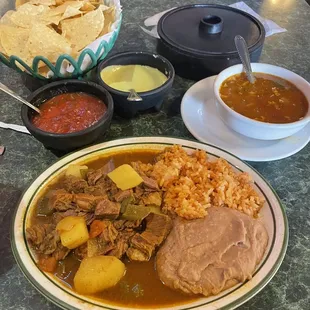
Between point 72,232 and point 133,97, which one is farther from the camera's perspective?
point 133,97

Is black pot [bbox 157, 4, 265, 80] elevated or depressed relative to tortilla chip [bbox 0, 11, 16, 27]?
depressed

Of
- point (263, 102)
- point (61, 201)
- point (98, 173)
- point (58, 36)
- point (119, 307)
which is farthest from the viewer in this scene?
point (58, 36)

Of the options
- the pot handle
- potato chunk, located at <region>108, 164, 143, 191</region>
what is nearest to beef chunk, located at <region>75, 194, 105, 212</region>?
potato chunk, located at <region>108, 164, 143, 191</region>

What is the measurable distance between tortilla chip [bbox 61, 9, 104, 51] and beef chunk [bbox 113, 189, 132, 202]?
2.92ft

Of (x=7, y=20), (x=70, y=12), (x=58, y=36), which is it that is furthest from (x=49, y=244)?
(x=7, y=20)

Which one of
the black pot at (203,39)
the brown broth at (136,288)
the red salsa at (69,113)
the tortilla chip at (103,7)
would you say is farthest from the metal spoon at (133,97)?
the brown broth at (136,288)

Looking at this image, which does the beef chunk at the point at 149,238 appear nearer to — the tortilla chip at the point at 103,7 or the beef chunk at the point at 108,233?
the beef chunk at the point at 108,233

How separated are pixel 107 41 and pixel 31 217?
987mm

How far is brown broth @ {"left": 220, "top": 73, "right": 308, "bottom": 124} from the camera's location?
189 cm

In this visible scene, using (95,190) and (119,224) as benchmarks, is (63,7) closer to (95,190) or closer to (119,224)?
(95,190)

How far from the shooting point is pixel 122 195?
60.9 inches

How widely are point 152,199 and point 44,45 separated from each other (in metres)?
0.97

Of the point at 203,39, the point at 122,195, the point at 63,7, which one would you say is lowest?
the point at 122,195

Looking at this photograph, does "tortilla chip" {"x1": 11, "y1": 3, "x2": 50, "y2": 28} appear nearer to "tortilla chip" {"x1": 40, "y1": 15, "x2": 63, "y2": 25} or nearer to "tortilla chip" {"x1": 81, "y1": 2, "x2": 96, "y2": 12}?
"tortilla chip" {"x1": 40, "y1": 15, "x2": 63, "y2": 25}
